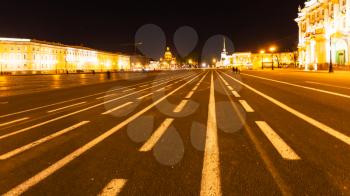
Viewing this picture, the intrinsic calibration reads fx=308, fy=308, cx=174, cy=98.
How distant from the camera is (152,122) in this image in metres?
8.97

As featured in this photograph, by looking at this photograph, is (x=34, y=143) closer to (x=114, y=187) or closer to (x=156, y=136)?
(x=156, y=136)

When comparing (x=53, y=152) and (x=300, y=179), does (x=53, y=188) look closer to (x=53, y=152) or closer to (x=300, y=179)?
(x=53, y=152)

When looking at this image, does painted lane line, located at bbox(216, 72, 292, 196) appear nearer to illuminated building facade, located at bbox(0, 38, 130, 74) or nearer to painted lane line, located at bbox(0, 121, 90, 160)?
painted lane line, located at bbox(0, 121, 90, 160)

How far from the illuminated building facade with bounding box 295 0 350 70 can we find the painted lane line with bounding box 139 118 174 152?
178 ft

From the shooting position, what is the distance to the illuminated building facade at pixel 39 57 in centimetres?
10656

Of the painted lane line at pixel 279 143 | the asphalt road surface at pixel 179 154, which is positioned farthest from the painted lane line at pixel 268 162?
the painted lane line at pixel 279 143

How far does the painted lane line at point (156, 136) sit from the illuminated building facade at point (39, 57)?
101m

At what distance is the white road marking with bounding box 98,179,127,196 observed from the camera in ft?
13.2

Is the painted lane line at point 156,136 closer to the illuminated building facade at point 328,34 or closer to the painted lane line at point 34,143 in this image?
the painted lane line at point 34,143

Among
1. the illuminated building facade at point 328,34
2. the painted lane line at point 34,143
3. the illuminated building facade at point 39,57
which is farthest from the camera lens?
the illuminated building facade at point 39,57

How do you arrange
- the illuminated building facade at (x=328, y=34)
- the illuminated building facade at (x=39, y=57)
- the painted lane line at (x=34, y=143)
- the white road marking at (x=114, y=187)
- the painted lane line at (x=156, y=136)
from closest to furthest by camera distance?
the white road marking at (x=114, y=187) < the painted lane line at (x=34, y=143) < the painted lane line at (x=156, y=136) < the illuminated building facade at (x=328, y=34) < the illuminated building facade at (x=39, y=57)

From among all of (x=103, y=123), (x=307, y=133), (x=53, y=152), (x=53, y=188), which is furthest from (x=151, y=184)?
(x=103, y=123)

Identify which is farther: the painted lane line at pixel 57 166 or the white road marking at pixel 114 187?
the painted lane line at pixel 57 166

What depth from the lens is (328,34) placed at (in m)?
69.1
